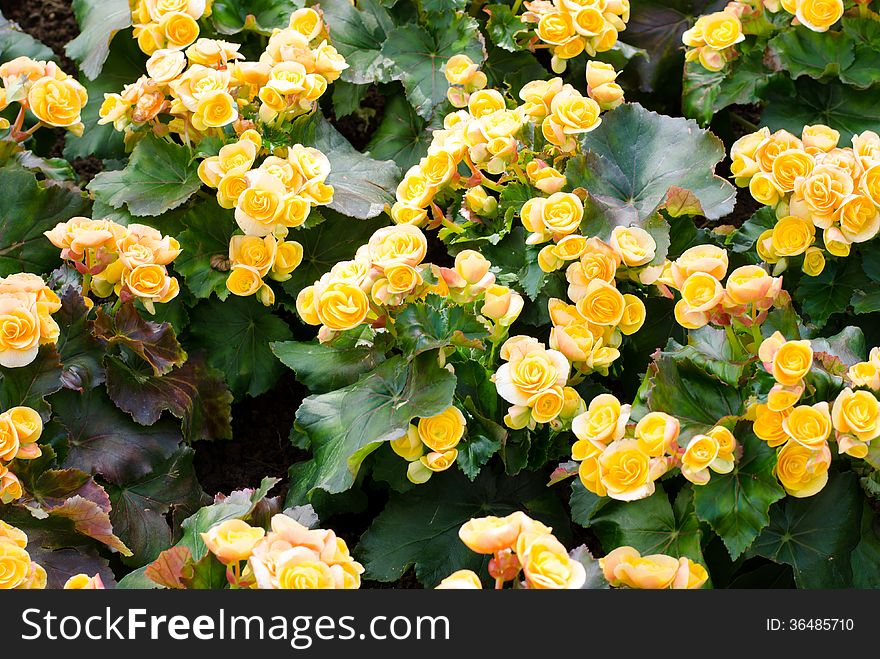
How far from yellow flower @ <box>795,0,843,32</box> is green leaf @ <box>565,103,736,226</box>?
40cm

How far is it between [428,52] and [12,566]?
1828mm

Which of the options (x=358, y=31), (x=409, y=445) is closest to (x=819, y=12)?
(x=358, y=31)

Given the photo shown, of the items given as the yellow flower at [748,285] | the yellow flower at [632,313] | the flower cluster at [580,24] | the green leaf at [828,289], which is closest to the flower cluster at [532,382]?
the yellow flower at [632,313]

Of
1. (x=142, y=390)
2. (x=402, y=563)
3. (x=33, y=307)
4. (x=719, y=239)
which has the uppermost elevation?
(x=33, y=307)

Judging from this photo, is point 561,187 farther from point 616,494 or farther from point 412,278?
point 616,494

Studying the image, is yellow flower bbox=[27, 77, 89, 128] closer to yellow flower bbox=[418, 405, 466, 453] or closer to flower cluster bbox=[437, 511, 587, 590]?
yellow flower bbox=[418, 405, 466, 453]

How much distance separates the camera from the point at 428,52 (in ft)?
9.50

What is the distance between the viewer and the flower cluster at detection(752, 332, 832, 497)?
1.70m

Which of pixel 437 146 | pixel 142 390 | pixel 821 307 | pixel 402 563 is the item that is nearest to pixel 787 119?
pixel 821 307

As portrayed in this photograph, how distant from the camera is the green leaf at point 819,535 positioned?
Result: 75.7 inches

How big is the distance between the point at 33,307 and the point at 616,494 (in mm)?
1136

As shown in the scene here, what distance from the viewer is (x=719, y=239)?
2.43m

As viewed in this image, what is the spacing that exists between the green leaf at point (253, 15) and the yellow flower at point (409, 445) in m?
1.41

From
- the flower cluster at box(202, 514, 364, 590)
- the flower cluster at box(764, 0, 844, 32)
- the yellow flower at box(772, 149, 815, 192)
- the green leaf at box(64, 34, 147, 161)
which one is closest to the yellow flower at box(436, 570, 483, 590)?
the flower cluster at box(202, 514, 364, 590)
